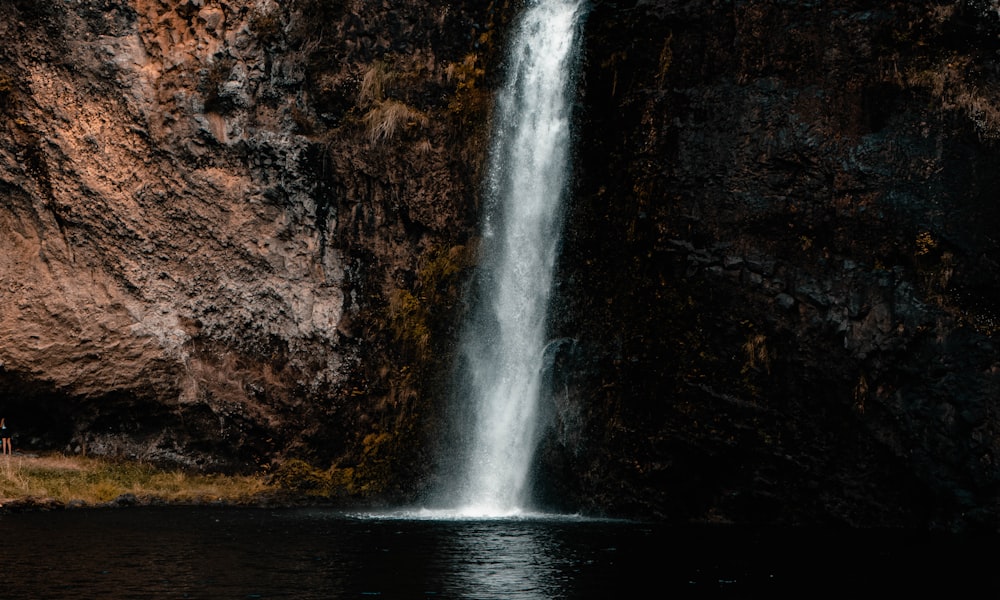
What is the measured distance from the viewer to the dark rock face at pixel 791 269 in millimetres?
21047

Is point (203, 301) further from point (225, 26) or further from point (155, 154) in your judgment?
point (225, 26)

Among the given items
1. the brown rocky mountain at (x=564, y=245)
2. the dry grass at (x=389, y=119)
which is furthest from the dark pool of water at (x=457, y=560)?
the dry grass at (x=389, y=119)

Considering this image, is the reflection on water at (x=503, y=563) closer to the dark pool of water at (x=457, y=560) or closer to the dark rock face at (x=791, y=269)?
the dark pool of water at (x=457, y=560)

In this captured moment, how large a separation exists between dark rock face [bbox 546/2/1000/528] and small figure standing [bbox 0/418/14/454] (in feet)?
43.4

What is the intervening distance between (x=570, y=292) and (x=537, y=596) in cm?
1320

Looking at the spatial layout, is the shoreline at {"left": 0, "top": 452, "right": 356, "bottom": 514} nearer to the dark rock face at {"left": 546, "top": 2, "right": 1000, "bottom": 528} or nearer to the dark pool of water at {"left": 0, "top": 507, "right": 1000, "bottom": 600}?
the dark pool of water at {"left": 0, "top": 507, "right": 1000, "bottom": 600}

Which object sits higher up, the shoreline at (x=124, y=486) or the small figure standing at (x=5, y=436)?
the small figure standing at (x=5, y=436)

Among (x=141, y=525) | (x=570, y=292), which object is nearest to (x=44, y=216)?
(x=141, y=525)

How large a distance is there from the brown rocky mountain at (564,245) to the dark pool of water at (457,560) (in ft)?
9.29

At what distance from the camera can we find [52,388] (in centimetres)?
2536

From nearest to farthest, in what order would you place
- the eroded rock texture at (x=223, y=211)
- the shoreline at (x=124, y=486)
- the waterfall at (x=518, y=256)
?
the shoreline at (x=124, y=486)
the waterfall at (x=518, y=256)
the eroded rock texture at (x=223, y=211)

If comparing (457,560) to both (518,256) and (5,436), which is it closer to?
(518,256)

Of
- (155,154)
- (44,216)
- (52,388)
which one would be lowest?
(52,388)

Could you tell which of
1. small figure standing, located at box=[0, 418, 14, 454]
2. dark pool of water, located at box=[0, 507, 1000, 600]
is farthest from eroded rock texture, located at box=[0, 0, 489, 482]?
dark pool of water, located at box=[0, 507, 1000, 600]
